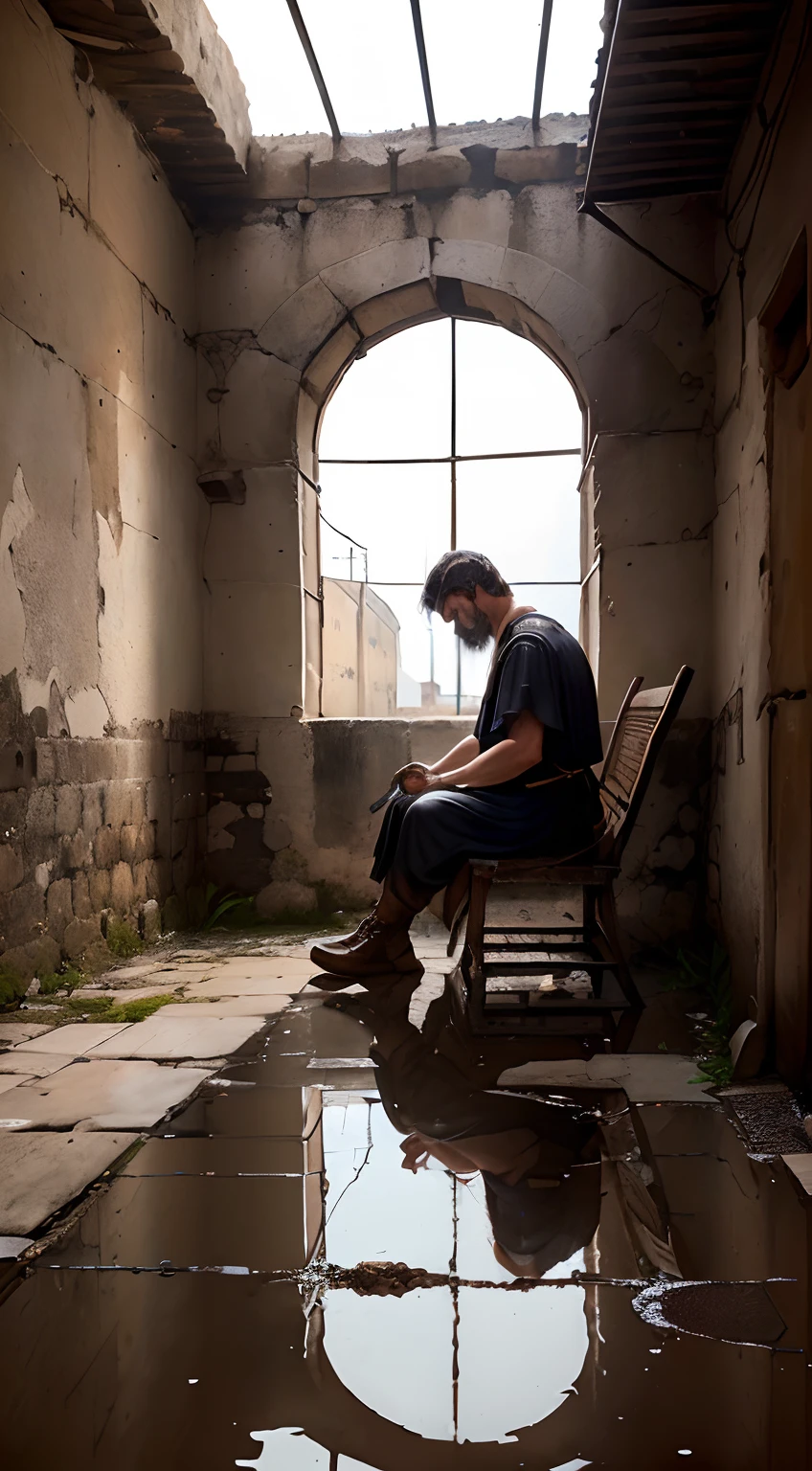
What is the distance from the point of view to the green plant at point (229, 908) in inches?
183

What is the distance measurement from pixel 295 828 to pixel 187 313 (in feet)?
8.19

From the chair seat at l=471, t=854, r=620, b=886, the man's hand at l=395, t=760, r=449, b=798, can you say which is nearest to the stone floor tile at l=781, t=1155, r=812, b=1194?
the chair seat at l=471, t=854, r=620, b=886

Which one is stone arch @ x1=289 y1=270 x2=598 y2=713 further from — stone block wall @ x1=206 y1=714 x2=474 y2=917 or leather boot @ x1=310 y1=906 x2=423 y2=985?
leather boot @ x1=310 y1=906 x2=423 y2=985

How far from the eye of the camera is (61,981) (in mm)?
3357

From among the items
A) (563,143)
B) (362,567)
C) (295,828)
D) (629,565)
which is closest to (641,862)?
(629,565)

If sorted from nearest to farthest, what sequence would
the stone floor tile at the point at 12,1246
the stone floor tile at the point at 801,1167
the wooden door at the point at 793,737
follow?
the stone floor tile at the point at 12,1246, the stone floor tile at the point at 801,1167, the wooden door at the point at 793,737

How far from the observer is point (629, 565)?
4336 mm

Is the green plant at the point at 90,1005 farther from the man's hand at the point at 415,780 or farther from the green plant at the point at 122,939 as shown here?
the man's hand at the point at 415,780

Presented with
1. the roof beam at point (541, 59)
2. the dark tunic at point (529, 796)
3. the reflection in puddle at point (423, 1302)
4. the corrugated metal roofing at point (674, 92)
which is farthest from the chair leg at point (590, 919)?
the roof beam at point (541, 59)

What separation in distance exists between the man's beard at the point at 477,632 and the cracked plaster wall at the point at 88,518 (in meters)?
1.37

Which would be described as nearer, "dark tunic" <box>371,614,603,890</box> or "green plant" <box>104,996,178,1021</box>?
"green plant" <box>104,996,178,1021</box>

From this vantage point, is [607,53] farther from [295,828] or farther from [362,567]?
[362,567]

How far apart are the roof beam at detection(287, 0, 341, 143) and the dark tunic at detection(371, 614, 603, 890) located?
106 inches

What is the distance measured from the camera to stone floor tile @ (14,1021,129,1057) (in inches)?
106
